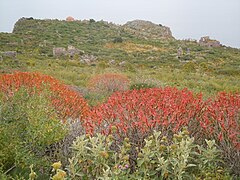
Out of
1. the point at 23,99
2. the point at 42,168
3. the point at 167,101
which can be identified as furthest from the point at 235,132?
the point at 23,99

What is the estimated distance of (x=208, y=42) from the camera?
59750 millimetres

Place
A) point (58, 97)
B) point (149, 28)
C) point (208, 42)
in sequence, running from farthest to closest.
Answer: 1. point (149, 28)
2. point (208, 42)
3. point (58, 97)

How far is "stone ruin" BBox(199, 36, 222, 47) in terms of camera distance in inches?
2250

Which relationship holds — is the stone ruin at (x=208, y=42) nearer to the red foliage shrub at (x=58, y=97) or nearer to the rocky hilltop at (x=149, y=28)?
the rocky hilltop at (x=149, y=28)

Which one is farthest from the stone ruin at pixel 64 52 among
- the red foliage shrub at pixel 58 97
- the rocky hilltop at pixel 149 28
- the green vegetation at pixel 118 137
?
the rocky hilltop at pixel 149 28

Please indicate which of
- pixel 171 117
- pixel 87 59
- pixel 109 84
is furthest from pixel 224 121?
pixel 87 59

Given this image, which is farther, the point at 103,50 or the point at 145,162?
the point at 103,50

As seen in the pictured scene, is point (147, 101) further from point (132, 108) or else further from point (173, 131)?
point (173, 131)

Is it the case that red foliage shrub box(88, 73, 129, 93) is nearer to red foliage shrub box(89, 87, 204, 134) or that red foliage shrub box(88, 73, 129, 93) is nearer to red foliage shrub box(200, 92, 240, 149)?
red foliage shrub box(89, 87, 204, 134)

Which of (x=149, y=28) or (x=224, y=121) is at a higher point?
(x=149, y=28)

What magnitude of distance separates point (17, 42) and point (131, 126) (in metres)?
40.6

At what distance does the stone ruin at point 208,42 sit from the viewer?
5716 centimetres

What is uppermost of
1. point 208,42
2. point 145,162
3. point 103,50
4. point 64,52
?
point 208,42

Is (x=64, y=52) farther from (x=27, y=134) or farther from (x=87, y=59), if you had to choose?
(x=27, y=134)
